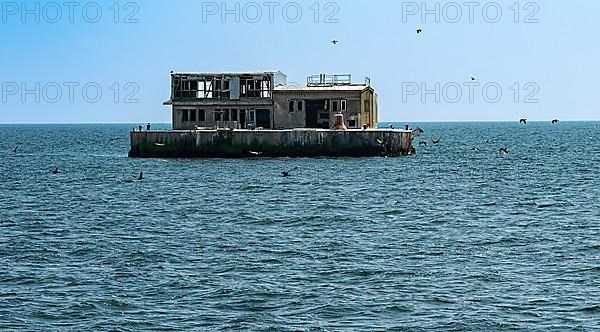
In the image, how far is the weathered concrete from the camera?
7719 centimetres

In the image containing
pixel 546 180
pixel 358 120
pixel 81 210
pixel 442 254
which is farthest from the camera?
pixel 358 120

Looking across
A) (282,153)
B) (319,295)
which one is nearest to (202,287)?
(319,295)

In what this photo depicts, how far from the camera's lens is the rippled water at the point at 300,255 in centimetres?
2467

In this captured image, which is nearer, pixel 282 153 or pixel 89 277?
pixel 89 277

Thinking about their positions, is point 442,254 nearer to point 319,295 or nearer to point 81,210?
point 319,295

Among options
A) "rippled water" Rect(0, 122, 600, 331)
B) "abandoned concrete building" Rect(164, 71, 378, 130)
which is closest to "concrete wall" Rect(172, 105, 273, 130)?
"abandoned concrete building" Rect(164, 71, 378, 130)

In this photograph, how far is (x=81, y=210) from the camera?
4825 centimetres

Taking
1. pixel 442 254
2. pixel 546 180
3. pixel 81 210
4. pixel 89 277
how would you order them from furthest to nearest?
pixel 546 180, pixel 81 210, pixel 442 254, pixel 89 277

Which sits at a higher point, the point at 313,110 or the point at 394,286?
the point at 313,110

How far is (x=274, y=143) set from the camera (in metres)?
77.4

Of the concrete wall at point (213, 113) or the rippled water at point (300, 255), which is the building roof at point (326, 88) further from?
the rippled water at point (300, 255)

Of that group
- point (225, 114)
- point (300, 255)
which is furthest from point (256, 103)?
point (300, 255)

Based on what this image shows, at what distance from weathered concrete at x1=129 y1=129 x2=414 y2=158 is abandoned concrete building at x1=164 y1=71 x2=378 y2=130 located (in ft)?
15.7

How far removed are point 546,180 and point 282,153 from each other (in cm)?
2057
